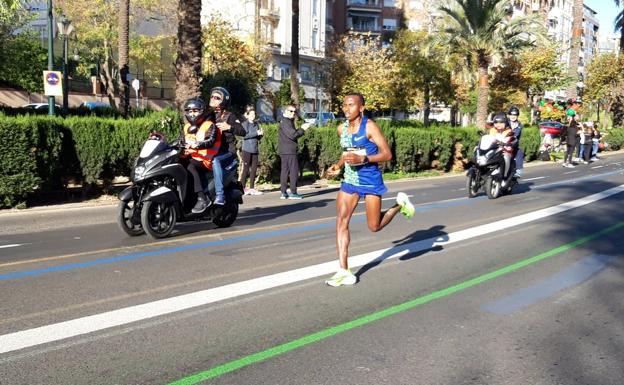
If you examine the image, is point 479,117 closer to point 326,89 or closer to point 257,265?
point 257,265

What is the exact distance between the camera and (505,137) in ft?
47.9

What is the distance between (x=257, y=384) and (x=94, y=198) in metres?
9.99

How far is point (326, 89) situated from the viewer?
190 feet

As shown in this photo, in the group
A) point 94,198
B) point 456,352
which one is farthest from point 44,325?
point 94,198

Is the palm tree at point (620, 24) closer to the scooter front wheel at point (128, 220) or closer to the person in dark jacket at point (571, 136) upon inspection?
the person in dark jacket at point (571, 136)

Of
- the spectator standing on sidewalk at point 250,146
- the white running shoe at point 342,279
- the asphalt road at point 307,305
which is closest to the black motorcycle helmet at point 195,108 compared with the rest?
the asphalt road at point 307,305

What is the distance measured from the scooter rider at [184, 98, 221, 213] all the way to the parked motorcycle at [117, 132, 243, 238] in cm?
9

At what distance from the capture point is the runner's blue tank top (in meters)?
6.08

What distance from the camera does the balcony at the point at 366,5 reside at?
82562 mm

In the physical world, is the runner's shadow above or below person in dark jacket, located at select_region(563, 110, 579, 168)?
below

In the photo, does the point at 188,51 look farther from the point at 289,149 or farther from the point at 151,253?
the point at 151,253

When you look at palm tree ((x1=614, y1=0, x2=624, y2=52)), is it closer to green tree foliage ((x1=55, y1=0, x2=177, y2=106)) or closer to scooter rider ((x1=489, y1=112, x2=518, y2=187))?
green tree foliage ((x1=55, y1=0, x2=177, y2=106))

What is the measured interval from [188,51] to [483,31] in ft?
59.1

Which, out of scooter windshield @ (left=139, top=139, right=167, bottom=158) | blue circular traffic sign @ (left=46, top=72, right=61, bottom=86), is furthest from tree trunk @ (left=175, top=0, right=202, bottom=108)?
blue circular traffic sign @ (left=46, top=72, right=61, bottom=86)
